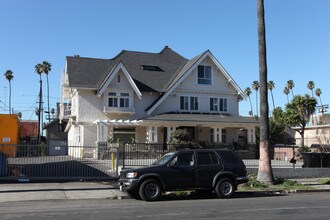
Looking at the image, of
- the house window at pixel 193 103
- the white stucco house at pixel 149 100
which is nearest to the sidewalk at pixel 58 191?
the white stucco house at pixel 149 100

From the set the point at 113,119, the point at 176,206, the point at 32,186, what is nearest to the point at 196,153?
the point at 176,206

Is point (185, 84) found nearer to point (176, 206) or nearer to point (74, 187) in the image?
point (74, 187)

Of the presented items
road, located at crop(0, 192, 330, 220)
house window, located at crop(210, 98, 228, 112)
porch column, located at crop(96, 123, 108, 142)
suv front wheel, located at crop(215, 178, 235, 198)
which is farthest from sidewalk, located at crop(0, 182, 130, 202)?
house window, located at crop(210, 98, 228, 112)

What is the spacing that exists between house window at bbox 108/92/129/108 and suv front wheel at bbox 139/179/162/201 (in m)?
24.4

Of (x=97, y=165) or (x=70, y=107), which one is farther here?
(x=70, y=107)

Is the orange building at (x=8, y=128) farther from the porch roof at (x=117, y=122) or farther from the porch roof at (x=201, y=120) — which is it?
the porch roof at (x=201, y=120)

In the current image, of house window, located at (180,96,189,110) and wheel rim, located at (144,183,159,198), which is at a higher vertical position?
house window, located at (180,96,189,110)

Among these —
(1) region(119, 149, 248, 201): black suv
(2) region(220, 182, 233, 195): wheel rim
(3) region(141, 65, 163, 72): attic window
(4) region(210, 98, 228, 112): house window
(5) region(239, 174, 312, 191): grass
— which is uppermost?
(3) region(141, 65, 163, 72): attic window

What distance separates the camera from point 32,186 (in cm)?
1703

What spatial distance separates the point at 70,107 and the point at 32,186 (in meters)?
26.2

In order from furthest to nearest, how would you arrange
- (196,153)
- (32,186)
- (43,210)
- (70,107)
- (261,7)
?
1. (70,107)
2. (261,7)
3. (32,186)
4. (196,153)
5. (43,210)

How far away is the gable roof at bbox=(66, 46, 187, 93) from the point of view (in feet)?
124

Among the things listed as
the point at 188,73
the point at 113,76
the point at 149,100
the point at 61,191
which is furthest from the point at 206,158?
the point at 149,100

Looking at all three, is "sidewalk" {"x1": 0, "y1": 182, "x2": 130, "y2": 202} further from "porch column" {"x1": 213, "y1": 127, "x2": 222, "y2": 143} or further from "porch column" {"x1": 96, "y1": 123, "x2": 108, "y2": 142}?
"porch column" {"x1": 213, "y1": 127, "x2": 222, "y2": 143}
